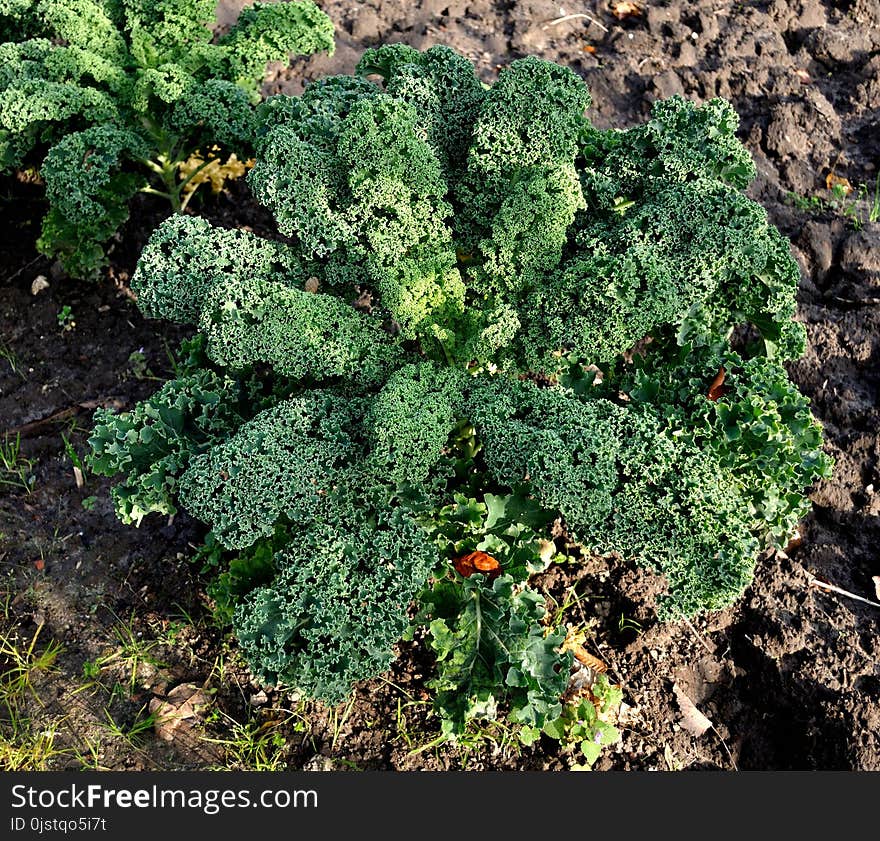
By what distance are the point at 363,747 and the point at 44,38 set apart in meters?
4.29

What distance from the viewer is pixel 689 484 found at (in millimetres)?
3285

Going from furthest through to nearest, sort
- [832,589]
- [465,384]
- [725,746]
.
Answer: [832,589], [725,746], [465,384]

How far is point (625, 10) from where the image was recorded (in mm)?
6727

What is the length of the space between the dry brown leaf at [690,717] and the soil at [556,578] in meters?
0.02

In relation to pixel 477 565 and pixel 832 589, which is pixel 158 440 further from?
pixel 832 589

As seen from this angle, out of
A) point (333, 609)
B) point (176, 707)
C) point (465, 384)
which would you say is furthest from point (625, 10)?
point (176, 707)

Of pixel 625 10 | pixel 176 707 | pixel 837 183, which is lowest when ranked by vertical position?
pixel 176 707

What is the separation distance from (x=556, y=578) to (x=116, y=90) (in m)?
3.53

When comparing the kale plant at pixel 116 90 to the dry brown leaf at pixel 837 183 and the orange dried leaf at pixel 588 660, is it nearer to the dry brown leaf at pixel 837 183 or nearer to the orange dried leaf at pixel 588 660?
the orange dried leaf at pixel 588 660

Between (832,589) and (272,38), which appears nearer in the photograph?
(832,589)

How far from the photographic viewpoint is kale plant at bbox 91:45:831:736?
10.9 feet

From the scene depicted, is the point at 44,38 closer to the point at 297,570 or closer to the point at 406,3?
the point at 406,3

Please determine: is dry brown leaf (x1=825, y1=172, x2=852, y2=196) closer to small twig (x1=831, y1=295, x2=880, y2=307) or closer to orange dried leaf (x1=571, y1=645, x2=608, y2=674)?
small twig (x1=831, y1=295, x2=880, y2=307)

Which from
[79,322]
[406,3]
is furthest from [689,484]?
[406,3]
